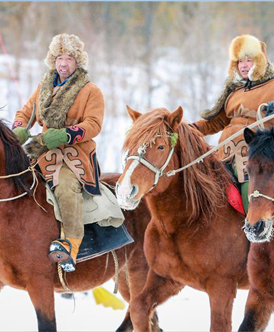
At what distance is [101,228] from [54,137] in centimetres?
97

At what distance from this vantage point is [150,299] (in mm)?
5504

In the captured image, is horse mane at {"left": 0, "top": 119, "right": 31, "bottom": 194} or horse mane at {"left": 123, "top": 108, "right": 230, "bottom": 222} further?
horse mane at {"left": 0, "top": 119, "right": 31, "bottom": 194}

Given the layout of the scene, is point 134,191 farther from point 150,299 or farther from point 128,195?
point 150,299

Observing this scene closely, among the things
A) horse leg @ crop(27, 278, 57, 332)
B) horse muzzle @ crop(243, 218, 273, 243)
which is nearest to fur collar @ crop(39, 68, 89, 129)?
horse leg @ crop(27, 278, 57, 332)

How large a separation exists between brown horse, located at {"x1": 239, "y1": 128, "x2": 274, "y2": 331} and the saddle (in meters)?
1.41

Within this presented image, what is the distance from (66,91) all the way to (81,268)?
158 centimetres

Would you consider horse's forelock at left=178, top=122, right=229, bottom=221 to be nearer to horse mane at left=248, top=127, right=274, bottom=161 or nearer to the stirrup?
horse mane at left=248, top=127, right=274, bottom=161

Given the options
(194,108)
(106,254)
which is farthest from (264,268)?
(194,108)

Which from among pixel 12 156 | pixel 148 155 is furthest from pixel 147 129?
pixel 12 156

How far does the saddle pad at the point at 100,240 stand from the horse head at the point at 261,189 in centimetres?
174

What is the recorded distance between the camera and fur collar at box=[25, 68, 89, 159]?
20.2 feet

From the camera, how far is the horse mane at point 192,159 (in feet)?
17.5

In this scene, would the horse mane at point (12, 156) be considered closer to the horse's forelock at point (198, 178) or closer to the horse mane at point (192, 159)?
the horse mane at point (192, 159)

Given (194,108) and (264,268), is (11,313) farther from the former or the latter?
(194,108)
